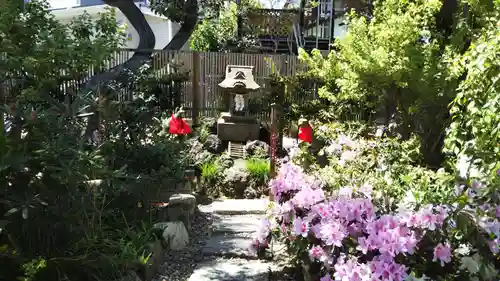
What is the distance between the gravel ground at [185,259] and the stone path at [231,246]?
68 mm

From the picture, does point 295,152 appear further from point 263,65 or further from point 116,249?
point 263,65

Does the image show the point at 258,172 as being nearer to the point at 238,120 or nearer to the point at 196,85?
the point at 238,120

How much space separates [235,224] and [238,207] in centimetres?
56

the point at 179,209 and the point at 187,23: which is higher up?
the point at 187,23

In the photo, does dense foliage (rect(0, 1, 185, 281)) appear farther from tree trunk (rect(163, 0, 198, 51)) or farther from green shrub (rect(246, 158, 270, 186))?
tree trunk (rect(163, 0, 198, 51))

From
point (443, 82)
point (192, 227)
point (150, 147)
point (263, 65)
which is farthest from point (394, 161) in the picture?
point (263, 65)

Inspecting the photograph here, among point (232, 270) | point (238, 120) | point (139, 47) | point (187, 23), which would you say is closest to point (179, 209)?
point (232, 270)

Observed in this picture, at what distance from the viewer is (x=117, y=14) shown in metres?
15.0

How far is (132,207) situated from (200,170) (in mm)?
2109

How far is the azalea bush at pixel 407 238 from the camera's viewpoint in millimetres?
2572

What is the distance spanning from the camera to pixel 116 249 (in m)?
3.25

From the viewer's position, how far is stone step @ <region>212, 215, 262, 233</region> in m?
4.72

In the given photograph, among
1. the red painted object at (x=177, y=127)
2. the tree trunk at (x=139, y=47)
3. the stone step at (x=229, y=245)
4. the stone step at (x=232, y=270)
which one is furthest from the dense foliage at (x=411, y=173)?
the tree trunk at (x=139, y=47)

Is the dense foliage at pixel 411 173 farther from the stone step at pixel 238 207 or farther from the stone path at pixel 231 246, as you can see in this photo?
the stone step at pixel 238 207
